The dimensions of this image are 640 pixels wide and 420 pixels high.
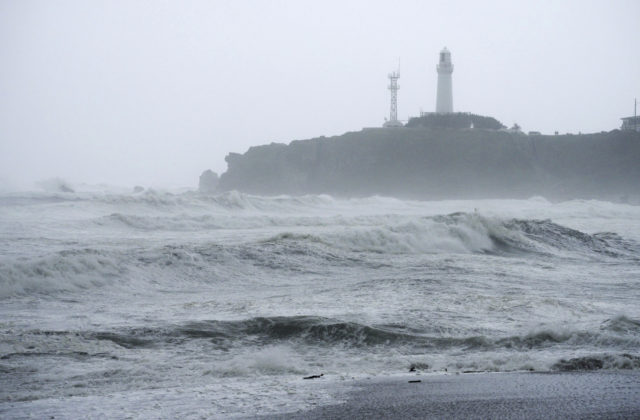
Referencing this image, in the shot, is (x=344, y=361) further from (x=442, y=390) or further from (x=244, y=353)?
(x=442, y=390)

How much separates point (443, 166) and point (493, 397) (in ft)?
197

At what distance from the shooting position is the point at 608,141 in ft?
210

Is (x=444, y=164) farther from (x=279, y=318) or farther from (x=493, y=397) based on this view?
(x=493, y=397)

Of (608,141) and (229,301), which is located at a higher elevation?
(608,141)

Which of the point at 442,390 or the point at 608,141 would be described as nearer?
the point at 442,390

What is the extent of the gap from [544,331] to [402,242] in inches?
372

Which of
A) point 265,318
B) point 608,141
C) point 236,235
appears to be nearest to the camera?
point 265,318

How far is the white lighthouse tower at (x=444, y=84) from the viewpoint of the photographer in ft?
209

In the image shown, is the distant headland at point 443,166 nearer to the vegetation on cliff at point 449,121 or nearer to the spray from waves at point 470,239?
the vegetation on cliff at point 449,121

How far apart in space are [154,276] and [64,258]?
1341 millimetres

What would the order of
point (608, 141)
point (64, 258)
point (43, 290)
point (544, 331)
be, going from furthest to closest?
point (608, 141) → point (64, 258) → point (43, 290) → point (544, 331)

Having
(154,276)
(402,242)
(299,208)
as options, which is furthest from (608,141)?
(154,276)

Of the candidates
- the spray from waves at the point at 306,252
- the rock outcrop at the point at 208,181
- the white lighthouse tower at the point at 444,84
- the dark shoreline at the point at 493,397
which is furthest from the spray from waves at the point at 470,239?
the rock outcrop at the point at 208,181

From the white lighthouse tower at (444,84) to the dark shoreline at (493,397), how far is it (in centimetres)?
6094
